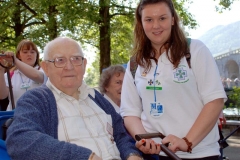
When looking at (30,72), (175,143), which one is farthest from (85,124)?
(30,72)

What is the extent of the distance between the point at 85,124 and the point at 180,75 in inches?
29.0

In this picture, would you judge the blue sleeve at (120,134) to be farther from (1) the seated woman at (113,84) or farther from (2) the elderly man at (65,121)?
(1) the seated woman at (113,84)

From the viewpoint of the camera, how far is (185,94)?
7.55ft

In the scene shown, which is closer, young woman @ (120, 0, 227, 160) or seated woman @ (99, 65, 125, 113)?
young woman @ (120, 0, 227, 160)

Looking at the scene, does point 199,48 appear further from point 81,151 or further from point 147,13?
point 81,151

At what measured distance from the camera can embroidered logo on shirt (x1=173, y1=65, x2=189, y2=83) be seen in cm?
230

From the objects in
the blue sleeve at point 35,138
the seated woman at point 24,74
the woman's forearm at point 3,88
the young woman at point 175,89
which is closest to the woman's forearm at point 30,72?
the seated woman at point 24,74

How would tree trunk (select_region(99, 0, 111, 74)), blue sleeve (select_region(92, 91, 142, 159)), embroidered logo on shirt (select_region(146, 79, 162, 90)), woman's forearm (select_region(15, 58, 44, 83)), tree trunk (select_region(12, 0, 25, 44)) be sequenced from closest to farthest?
embroidered logo on shirt (select_region(146, 79, 162, 90)) → blue sleeve (select_region(92, 91, 142, 159)) → woman's forearm (select_region(15, 58, 44, 83)) → tree trunk (select_region(99, 0, 111, 74)) → tree trunk (select_region(12, 0, 25, 44))

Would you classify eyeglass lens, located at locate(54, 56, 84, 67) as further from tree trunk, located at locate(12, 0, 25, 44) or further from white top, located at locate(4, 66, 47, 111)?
tree trunk, located at locate(12, 0, 25, 44)

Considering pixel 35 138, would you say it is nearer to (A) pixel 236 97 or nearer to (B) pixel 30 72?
(B) pixel 30 72

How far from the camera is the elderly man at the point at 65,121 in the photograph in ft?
6.98

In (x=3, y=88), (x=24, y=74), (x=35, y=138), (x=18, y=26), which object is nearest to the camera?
(x=35, y=138)

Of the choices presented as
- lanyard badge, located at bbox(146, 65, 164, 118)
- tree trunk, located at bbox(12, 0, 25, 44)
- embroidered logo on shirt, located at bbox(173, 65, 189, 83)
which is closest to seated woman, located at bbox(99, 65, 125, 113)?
lanyard badge, located at bbox(146, 65, 164, 118)

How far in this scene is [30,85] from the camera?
14.5 feet
